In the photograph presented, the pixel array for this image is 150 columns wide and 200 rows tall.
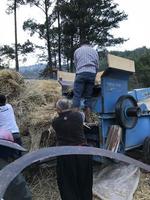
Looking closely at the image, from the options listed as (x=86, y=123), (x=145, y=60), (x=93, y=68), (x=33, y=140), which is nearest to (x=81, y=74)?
(x=93, y=68)

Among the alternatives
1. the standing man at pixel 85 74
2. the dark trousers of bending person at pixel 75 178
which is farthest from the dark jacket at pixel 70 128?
the standing man at pixel 85 74

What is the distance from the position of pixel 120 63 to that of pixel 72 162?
2217 millimetres

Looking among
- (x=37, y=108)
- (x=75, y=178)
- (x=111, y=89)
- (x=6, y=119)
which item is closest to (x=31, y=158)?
(x=75, y=178)

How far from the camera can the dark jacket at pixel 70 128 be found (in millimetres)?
5473

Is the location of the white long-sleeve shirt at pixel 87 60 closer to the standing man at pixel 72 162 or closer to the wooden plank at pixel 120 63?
the wooden plank at pixel 120 63

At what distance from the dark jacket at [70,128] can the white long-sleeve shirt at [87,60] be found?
150cm

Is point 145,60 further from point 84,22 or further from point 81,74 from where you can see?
point 81,74

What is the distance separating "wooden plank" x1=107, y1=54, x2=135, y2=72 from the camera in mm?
6790

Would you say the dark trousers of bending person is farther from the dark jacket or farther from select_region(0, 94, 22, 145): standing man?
select_region(0, 94, 22, 145): standing man

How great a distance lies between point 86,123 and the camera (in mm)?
6770

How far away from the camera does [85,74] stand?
6.86 metres

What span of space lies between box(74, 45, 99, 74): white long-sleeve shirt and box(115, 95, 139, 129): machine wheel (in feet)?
2.22

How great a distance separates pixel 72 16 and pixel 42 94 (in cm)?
2369

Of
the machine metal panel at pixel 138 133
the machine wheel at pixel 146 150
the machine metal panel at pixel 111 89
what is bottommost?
the machine wheel at pixel 146 150
